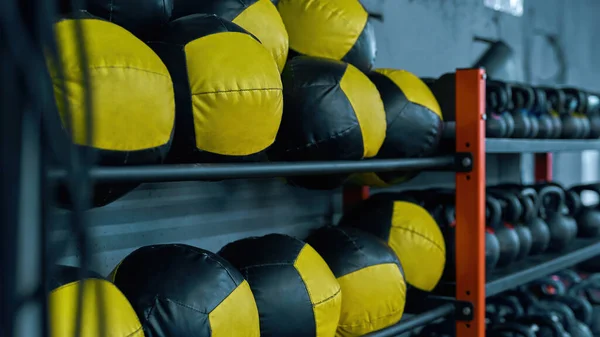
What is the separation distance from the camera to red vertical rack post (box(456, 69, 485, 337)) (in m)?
1.89

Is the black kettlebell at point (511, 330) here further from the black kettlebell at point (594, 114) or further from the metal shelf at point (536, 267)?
the black kettlebell at point (594, 114)

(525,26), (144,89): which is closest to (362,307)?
(144,89)

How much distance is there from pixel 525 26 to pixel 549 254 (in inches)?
54.4

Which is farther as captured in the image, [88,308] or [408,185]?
[408,185]

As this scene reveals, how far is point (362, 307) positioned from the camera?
1606 mm

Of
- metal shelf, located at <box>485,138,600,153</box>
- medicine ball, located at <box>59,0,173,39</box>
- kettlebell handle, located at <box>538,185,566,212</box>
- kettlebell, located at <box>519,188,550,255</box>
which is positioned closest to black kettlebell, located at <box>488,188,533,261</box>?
kettlebell, located at <box>519,188,550,255</box>

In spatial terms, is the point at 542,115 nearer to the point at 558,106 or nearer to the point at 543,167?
the point at 558,106

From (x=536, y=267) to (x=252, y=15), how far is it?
136 cm

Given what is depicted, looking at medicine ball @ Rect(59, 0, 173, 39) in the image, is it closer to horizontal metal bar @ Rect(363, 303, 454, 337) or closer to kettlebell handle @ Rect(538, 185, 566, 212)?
horizontal metal bar @ Rect(363, 303, 454, 337)

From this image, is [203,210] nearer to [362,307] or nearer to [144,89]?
[362,307]

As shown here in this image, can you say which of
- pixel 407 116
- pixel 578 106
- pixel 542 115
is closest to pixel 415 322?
pixel 407 116

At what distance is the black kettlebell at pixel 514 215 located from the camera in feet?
7.61

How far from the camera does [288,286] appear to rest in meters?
1.40

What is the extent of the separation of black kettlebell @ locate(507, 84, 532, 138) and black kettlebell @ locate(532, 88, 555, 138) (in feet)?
0.25
